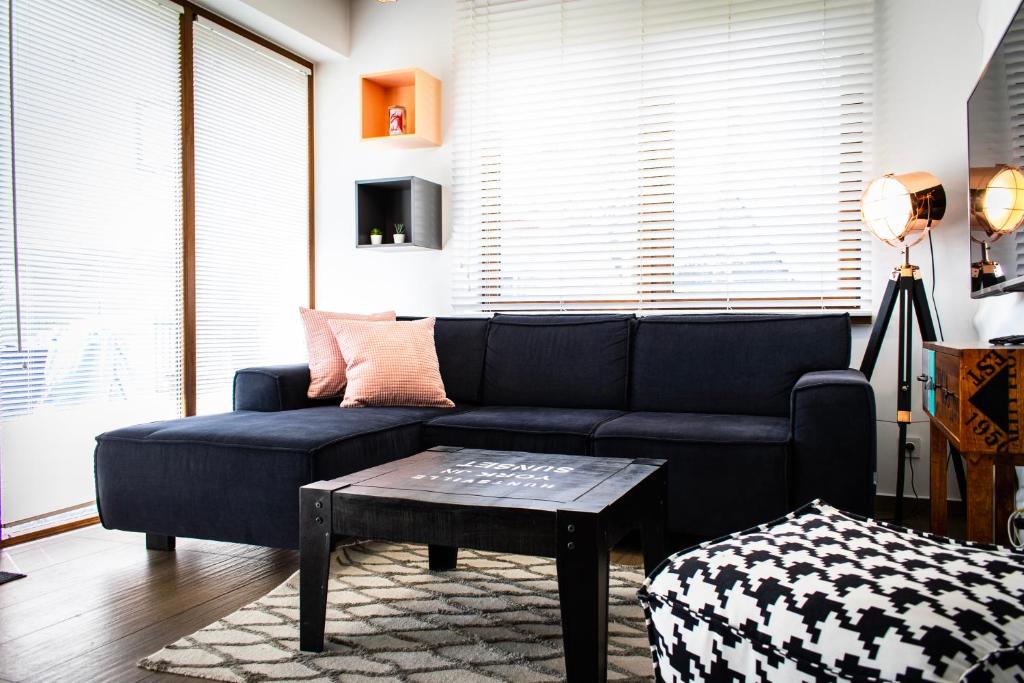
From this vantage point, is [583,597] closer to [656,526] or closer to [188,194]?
[656,526]

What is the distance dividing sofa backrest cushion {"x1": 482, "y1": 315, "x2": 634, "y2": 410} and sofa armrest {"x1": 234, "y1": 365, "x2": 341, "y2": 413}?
86cm

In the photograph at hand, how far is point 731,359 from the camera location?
3.15 metres

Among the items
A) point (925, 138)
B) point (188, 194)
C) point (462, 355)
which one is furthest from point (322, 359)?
point (925, 138)

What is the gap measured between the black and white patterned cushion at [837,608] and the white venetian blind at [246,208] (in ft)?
10.1

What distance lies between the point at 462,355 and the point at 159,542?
1.51 metres

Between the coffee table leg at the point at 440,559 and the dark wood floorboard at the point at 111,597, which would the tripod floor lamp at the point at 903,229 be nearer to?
the coffee table leg at the point at 440,559

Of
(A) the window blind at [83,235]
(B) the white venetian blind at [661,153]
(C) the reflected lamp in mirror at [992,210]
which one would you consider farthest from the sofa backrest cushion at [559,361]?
(A) the window blind at [83,235]

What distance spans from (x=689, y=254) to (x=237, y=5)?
2530 mm

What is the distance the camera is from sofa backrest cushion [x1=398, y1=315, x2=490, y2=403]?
142 inches

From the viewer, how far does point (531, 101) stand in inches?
161

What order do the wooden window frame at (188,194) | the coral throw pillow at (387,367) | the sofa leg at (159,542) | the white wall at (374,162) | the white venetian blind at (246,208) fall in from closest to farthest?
the sofa leg at (159,542), the coral throw pillow at (387,367), the wooden window frame at (188,194), the white venetian blind at (246,208), the white wall at (374,162)

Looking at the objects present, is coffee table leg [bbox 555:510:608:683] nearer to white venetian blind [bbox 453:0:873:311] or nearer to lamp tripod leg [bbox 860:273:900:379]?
lamp tripod leg [bbox 860:273:900:379]

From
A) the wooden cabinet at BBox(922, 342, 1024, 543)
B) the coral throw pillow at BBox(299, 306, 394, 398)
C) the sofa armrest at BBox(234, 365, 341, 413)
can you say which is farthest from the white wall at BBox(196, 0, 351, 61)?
the wooden cabinet at BBox(922, 342, 1024, 543)

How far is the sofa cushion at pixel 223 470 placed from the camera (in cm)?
238
